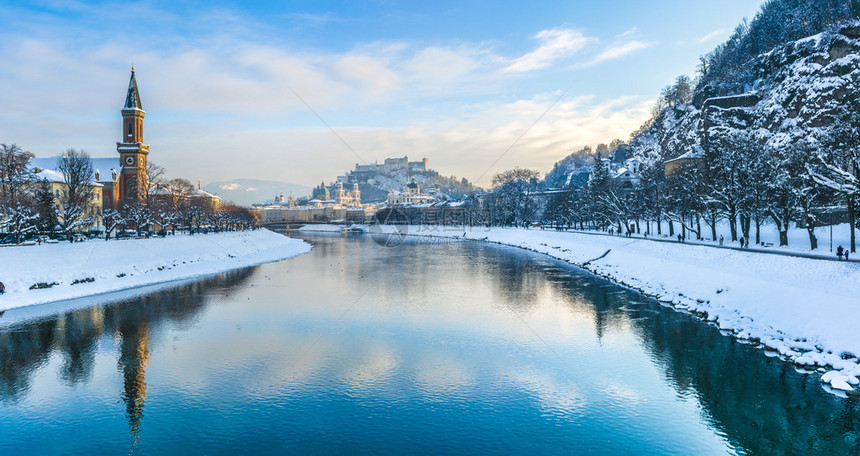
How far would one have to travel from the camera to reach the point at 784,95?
68.2 meters

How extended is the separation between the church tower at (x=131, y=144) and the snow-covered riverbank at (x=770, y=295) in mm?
88074

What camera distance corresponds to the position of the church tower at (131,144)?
299 feet

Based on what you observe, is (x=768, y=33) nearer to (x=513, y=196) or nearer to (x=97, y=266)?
(x=513, y=196)

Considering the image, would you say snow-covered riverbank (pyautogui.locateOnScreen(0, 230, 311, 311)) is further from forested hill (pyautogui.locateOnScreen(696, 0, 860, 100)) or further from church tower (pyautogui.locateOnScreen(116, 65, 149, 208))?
forested hill (pyautogui.locateOnScreen(696, 0, 860, 100))

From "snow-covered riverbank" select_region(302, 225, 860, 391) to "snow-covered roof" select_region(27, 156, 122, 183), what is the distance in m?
93.3

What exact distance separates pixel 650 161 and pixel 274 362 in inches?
4413

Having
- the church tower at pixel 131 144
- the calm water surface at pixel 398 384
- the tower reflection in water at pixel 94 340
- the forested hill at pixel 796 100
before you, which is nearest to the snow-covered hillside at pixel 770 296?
the calm water surface at pixel 398 384

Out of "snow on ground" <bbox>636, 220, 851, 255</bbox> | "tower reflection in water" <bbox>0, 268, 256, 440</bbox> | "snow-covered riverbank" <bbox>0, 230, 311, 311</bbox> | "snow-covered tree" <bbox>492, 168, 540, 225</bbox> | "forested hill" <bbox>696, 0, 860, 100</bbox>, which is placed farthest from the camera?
"snow-covered tree" <bbox>492, 168, 540, 225</bbox>

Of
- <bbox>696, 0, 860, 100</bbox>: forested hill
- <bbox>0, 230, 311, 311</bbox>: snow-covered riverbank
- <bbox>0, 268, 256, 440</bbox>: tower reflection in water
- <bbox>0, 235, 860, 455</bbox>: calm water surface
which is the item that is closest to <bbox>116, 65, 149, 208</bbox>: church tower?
<bbox>0, 230, 311, 311</bbox>: snow-covered riverbank

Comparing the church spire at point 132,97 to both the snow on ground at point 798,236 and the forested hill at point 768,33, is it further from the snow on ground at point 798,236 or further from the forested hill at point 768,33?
the forested hill at point 768,33

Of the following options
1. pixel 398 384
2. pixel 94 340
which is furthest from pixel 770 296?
pixel 94 340

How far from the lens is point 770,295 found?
939 inches

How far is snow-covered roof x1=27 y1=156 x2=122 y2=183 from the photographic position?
89625 millimetres

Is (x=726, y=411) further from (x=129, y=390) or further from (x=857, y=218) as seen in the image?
(x=857, y=218)
